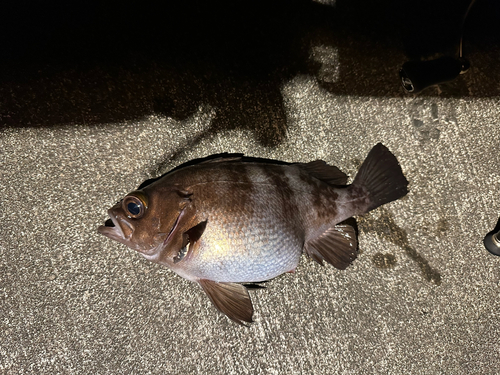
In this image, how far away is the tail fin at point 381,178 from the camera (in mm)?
1577

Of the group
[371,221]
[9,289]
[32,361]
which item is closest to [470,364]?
[371,221]

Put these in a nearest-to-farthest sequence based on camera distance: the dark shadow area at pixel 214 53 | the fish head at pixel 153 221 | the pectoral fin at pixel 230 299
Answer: the fish head at pixel 153 221 → the pectoral fin at pixel 230 299 → the dark shadow area at pixel 214 53

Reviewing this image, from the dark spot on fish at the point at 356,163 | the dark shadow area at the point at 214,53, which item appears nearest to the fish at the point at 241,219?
the dark spot on fish at the point at 356,163

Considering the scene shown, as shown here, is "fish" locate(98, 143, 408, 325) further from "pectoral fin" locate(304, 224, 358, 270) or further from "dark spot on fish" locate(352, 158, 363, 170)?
"dark spot on fish" locate(352, 158, 363, 170)

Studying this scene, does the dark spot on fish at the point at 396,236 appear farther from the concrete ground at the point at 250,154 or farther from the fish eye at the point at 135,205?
the fish eye at the point at 135,205

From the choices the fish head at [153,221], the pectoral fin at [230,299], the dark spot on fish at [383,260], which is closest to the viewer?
the fish head at [153,221]

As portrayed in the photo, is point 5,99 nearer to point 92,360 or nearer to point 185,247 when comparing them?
point 185,247

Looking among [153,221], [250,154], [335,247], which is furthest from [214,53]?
[335,247]

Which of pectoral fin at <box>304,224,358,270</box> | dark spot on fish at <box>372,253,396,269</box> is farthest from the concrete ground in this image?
pectoral fin at <box>304,224,358,270</box>

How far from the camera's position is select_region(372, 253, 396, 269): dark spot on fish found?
1745mm

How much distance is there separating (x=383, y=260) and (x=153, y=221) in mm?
1409

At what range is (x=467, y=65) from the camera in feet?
6.00

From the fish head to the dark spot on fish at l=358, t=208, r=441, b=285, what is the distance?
114 centimetres

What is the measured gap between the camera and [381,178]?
159 centimetres
